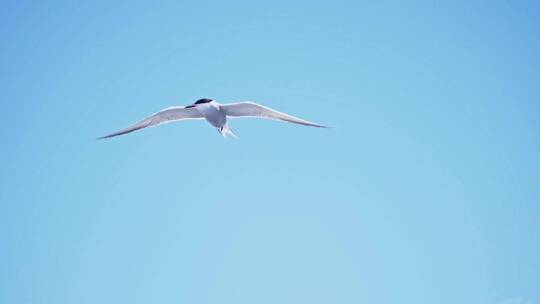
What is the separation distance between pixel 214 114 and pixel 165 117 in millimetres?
1705

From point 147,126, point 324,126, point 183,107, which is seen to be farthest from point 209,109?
point 324,126

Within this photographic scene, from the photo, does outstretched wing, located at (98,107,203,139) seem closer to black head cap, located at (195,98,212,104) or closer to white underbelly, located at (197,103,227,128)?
black head cap, located at (195,98,212,104)

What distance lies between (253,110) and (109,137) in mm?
4339

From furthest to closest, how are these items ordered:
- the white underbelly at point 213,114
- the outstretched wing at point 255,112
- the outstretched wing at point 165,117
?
the outstretched wing at point 165,117 < the outstretched wing at point 255,112 < the white underbelly at point 213,114

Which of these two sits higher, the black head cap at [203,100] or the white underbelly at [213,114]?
the black head cap at [203,100]

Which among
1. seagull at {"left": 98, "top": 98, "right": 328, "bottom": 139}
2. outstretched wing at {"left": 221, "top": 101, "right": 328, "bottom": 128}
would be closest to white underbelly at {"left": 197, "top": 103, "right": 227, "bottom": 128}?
seagull at {"left": 98, "top": 98, "right": 328, "bottom": 139}

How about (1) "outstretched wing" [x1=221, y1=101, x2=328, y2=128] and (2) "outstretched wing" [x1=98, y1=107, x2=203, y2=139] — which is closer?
(1) "outstretched wing" [x1=221, y1=101, x2=328, y2=128]

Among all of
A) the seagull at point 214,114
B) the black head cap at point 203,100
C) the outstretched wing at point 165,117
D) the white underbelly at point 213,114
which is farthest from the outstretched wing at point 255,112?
the outstretched wing at point 165,117

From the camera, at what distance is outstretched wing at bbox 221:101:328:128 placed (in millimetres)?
14992

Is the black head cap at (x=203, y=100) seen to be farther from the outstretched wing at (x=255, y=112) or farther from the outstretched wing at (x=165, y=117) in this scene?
the outstretched wing at (x=255, y=112)

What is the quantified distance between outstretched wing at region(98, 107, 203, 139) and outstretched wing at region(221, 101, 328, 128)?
41.2 inches

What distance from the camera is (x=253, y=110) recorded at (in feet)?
50.2

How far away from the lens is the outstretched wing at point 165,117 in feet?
50.4

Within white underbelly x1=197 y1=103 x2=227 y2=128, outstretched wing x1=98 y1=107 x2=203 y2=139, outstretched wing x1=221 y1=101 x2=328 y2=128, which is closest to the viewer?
white underbelly x1=197 y1=103 x2=227 y2=128
